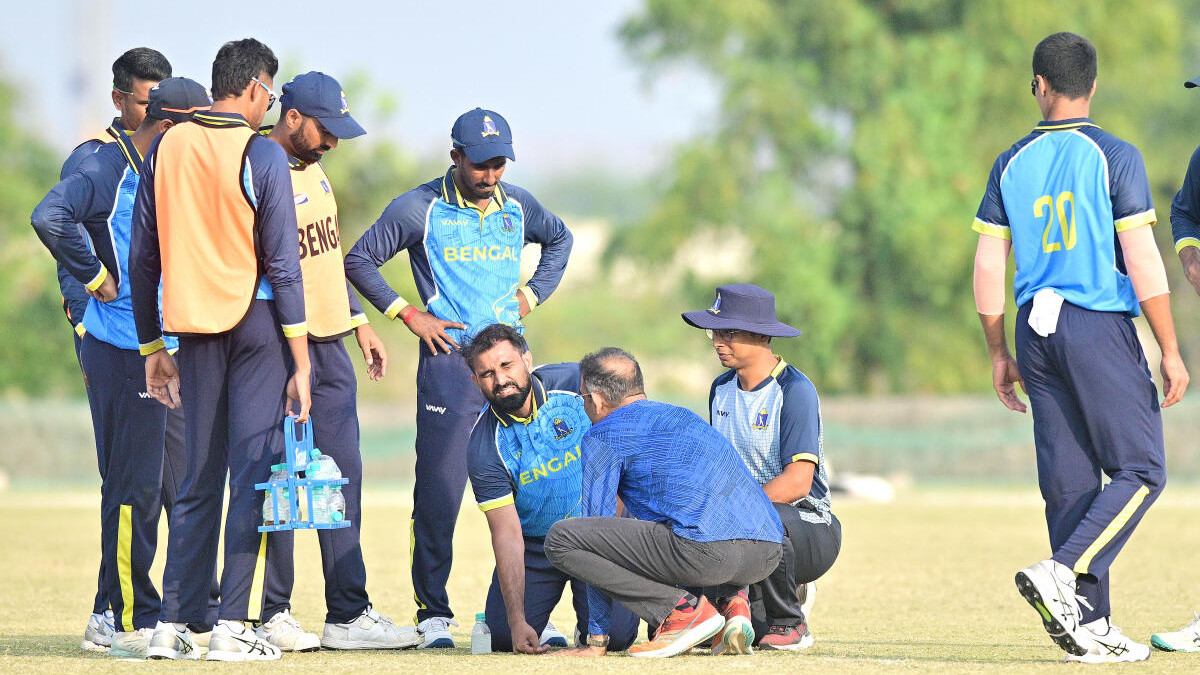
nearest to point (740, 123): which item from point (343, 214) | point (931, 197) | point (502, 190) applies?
point (931, 197)

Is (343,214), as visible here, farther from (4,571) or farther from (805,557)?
(805,557)

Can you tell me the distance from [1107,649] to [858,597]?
3.46 meters

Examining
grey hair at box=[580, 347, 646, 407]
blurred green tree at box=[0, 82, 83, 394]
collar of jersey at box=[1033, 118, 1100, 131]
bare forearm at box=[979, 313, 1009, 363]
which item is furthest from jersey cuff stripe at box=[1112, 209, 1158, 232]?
blurred green tree at box=[0, 82, 83, 394]

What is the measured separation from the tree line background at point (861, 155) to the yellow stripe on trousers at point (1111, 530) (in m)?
24.7

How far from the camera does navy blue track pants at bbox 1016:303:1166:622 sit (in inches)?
237

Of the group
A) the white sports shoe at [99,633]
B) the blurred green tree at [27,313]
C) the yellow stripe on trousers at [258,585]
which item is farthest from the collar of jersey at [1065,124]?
the blurred green tree at [27,313]

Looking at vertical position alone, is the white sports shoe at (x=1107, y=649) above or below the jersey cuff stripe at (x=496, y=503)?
Result: below

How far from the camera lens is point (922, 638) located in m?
7.13

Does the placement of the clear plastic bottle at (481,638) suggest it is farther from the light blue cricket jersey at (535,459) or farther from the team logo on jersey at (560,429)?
the team logo on jersey at (560,429)

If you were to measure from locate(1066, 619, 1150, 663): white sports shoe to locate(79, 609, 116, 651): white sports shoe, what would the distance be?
13.5 feet

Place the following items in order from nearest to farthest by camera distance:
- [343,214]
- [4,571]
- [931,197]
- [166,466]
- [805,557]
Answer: [805,557]
[166,466]
[4,571]
[931,197]
[343,214]

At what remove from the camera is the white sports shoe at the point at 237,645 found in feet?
20.0

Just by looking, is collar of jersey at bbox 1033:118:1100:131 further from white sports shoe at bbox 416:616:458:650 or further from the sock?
white sports shoe at bbox 416:616:458:650

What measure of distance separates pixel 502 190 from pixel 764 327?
4.94 ft
